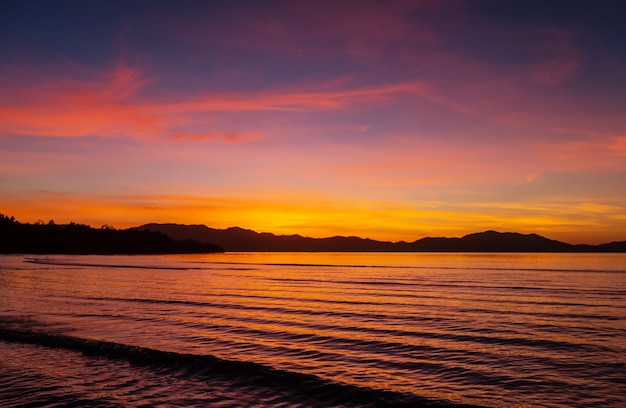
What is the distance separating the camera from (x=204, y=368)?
18469 millimetres

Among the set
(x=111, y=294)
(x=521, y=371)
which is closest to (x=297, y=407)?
(x=521, y=371)

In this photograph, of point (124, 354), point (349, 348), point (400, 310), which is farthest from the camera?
point (400, 310)

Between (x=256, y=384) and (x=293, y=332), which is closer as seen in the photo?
(x=256, y=384)

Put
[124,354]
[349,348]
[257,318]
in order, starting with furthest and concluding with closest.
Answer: [257,318]
[349,348]
[124,354]

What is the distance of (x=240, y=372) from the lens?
17906 mm

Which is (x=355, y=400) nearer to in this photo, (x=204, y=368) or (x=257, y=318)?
(x=204, y=368)

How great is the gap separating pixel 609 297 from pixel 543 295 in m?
5.74

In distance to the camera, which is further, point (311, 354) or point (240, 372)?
point (311, 354)

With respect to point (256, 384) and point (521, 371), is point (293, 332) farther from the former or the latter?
point (521, 371)

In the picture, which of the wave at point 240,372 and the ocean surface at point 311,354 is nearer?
the wave at point 240,372

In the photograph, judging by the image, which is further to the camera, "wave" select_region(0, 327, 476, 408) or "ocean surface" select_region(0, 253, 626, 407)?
"ocean surface" select_region(0, 253, 626, 407)

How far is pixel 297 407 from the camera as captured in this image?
14.0m

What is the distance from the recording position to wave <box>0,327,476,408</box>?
48.4 ft

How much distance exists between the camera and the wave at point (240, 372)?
14.7m
